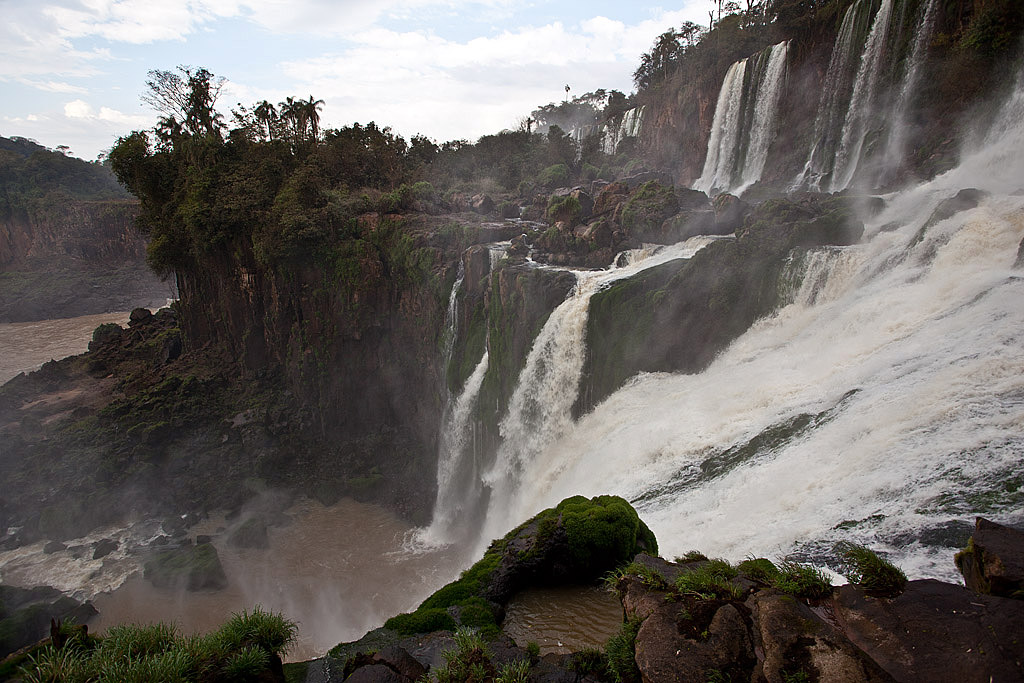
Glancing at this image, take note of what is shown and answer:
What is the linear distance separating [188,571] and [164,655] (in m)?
14.8

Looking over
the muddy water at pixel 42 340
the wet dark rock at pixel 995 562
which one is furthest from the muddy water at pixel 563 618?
the muddy water at pixel 42 340

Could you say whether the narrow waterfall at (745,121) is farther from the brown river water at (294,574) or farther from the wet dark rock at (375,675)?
the wet dark rock at (375,675)

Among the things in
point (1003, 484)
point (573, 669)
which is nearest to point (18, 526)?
point (573, 669)

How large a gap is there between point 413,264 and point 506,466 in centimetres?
988

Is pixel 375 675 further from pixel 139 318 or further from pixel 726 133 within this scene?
pixel 139 318

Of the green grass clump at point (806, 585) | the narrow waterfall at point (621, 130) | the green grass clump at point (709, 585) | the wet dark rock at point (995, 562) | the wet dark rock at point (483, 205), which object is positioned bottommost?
the green grass clump at point (709, 585)

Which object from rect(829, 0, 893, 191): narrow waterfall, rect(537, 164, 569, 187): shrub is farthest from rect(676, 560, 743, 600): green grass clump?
rect(537, 164, 569, 187): shrub

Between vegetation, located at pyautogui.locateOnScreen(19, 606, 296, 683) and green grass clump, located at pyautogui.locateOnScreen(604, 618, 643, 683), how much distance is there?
3.49 metres

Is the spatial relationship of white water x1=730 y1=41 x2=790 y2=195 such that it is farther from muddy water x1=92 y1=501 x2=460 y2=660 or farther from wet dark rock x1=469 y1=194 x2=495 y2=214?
muddy water x1=92 y1=501 x2=460 y2=660

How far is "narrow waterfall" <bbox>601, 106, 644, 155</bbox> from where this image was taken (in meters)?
43.6

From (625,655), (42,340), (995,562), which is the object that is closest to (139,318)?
(42,340)

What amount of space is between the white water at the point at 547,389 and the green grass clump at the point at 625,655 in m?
9.96

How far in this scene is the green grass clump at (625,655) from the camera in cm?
496

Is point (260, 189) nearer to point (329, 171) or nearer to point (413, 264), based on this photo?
point (329, 171)
